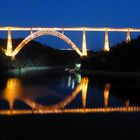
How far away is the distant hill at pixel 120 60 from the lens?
48.5 metres

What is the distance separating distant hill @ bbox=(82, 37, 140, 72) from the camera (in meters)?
48.5

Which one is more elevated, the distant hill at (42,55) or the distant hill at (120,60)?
the distant hill at (42,55)

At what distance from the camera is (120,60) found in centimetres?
5122
